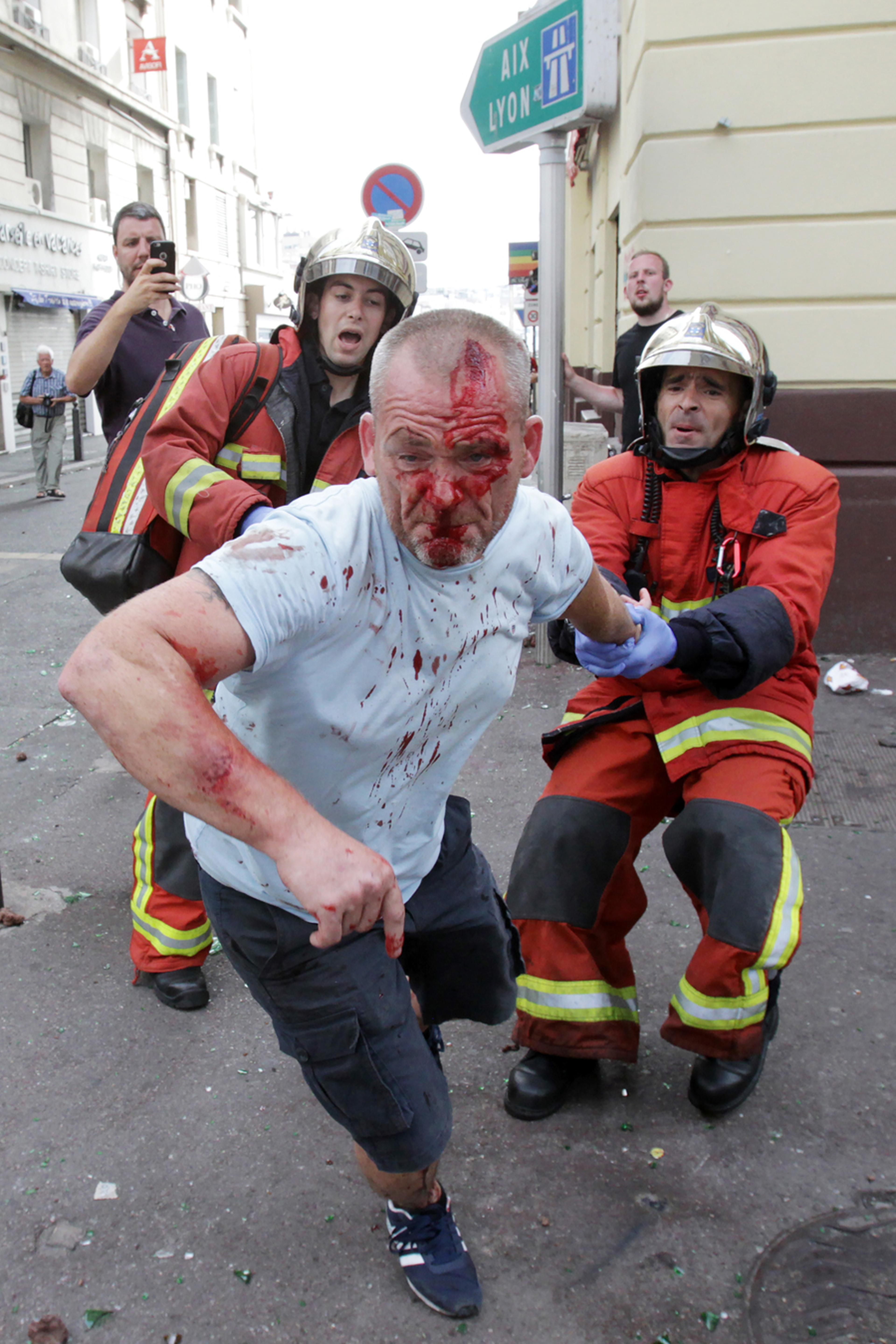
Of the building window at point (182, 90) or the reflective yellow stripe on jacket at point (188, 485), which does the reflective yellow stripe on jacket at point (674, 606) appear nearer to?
the reflective yellow stripe on jacket at point (188, 485)

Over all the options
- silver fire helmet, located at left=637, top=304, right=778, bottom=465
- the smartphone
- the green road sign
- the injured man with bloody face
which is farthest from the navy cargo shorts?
the green road sign

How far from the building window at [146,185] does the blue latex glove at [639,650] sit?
30.6 m

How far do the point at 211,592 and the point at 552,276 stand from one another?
4.83 m

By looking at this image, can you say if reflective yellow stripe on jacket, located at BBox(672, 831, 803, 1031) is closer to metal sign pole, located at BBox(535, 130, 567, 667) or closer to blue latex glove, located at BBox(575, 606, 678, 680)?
blue latex glove, located at BBox(575, 606, 678, 680)

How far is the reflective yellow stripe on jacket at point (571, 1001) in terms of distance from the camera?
8.32 feet

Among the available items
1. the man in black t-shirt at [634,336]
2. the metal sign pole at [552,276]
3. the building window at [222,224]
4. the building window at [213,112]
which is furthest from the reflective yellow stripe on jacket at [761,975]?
the building window at [213,112]

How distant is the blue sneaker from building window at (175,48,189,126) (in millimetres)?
35253

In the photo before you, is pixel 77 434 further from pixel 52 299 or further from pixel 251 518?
pixel 251 518

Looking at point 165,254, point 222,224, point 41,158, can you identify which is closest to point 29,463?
point 41,158

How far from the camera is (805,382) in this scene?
6.09 m

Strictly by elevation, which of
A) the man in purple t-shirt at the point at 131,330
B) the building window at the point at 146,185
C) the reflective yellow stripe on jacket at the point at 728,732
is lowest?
the reflective yellow stripe on jacket at the point at 728,732

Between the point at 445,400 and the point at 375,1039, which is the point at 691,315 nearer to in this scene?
the point at 445,400

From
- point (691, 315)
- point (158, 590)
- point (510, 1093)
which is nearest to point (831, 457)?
point (691, 315)

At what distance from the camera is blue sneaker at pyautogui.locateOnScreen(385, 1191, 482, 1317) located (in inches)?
79.3
